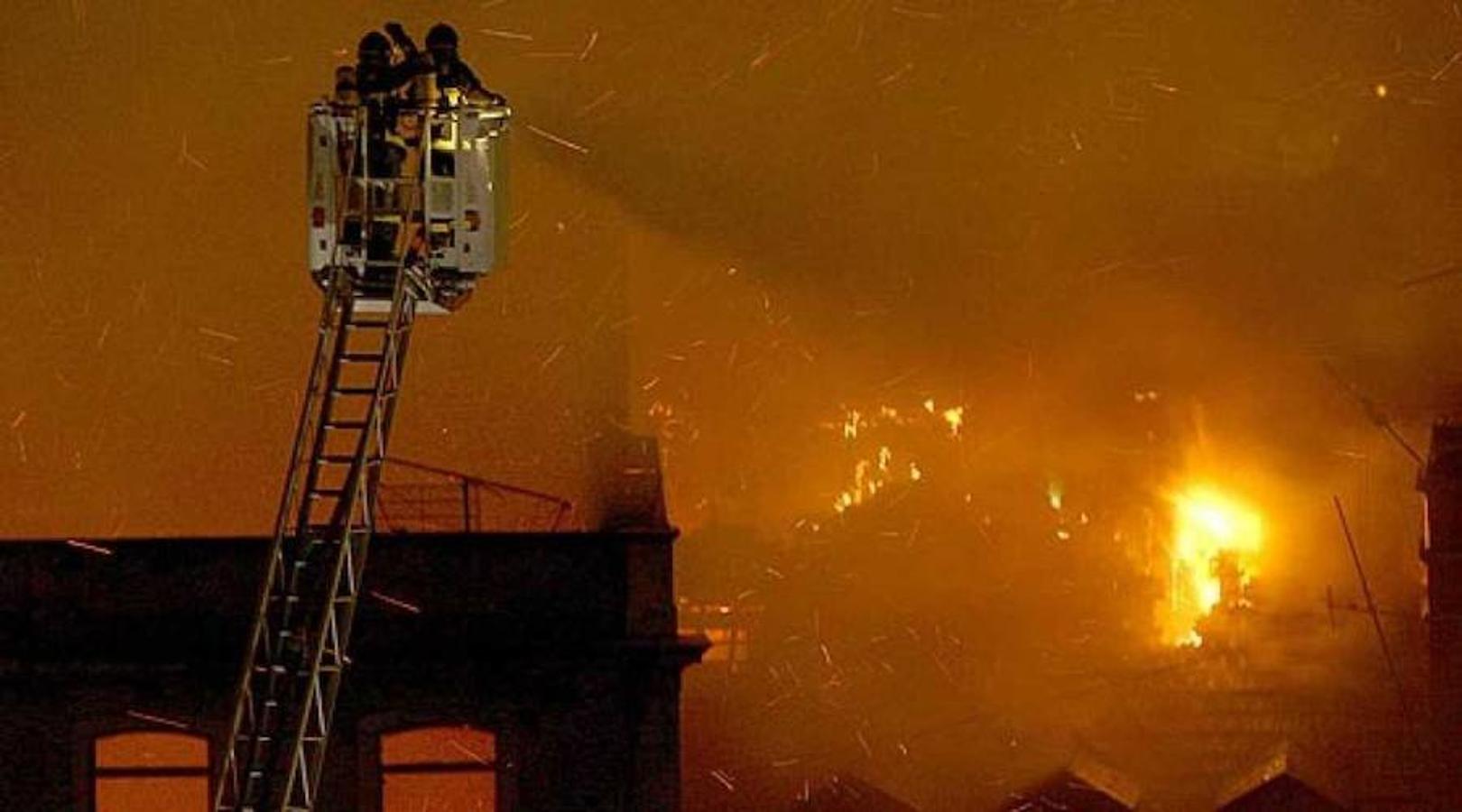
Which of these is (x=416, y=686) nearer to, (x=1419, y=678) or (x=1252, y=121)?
(x=1419, y=678)

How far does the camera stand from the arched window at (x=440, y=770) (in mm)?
13867

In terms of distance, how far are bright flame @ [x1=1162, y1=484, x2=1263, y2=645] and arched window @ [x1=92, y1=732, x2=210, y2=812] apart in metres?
31.5

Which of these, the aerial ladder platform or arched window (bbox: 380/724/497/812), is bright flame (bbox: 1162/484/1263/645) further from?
the aerial ladder platform

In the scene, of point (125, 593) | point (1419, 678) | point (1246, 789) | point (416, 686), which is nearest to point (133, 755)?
point (125, 593)

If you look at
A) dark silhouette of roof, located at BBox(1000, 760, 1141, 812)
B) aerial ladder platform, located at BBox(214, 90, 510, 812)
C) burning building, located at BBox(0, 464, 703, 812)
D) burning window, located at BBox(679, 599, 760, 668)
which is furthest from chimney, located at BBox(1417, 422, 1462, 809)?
aerial ladder platform, located at BBox(214, 90, 510, 812)

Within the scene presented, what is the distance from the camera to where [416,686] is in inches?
547

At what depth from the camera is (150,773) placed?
13.8 m

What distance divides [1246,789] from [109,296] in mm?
15130

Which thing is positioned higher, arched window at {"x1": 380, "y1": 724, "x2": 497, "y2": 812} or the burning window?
the burning window

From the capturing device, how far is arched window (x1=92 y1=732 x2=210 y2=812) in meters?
13.8

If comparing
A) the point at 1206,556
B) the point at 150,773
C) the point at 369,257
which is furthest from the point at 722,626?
the point at 369,257

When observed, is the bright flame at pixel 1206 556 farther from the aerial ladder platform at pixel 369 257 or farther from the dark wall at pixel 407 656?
the aerial ladder platform at pixel 369 257

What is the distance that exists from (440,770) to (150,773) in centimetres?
217

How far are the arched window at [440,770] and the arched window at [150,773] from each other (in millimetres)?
1395
